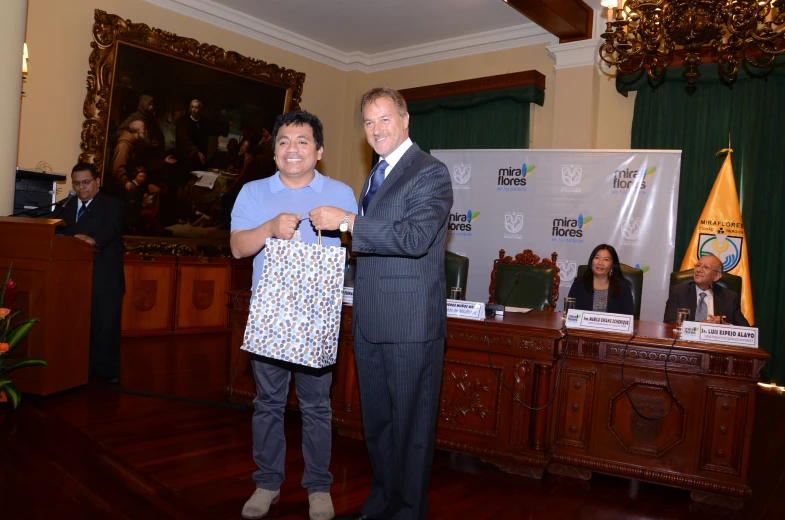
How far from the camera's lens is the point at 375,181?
6.70ft

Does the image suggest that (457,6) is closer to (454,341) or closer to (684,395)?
(454,341)

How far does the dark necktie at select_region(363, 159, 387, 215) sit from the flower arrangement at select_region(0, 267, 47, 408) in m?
2.32

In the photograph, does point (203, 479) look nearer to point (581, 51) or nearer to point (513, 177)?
point (513, 177)

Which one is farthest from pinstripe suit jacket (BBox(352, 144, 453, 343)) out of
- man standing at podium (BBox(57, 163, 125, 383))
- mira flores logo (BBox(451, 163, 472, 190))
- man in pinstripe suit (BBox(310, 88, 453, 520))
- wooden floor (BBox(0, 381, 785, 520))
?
mira flores logo (BBox(451, 163, 472, 190))

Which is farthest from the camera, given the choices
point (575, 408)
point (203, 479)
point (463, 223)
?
point (463, 223)

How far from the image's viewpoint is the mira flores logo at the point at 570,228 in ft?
18.2

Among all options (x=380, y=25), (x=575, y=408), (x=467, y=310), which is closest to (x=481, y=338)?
(x=467, y=310)

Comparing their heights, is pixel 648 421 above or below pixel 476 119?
below

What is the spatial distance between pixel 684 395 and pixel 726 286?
5.05 ft

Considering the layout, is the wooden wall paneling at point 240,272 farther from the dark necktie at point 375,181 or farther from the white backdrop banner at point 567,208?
the dark necktie at point 375,181

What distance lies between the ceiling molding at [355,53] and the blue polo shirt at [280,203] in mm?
4634

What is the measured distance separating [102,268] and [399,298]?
305 centimetres

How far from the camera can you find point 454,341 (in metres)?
3.07

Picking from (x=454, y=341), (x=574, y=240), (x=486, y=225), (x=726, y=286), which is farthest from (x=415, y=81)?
(x=454, y=341)
